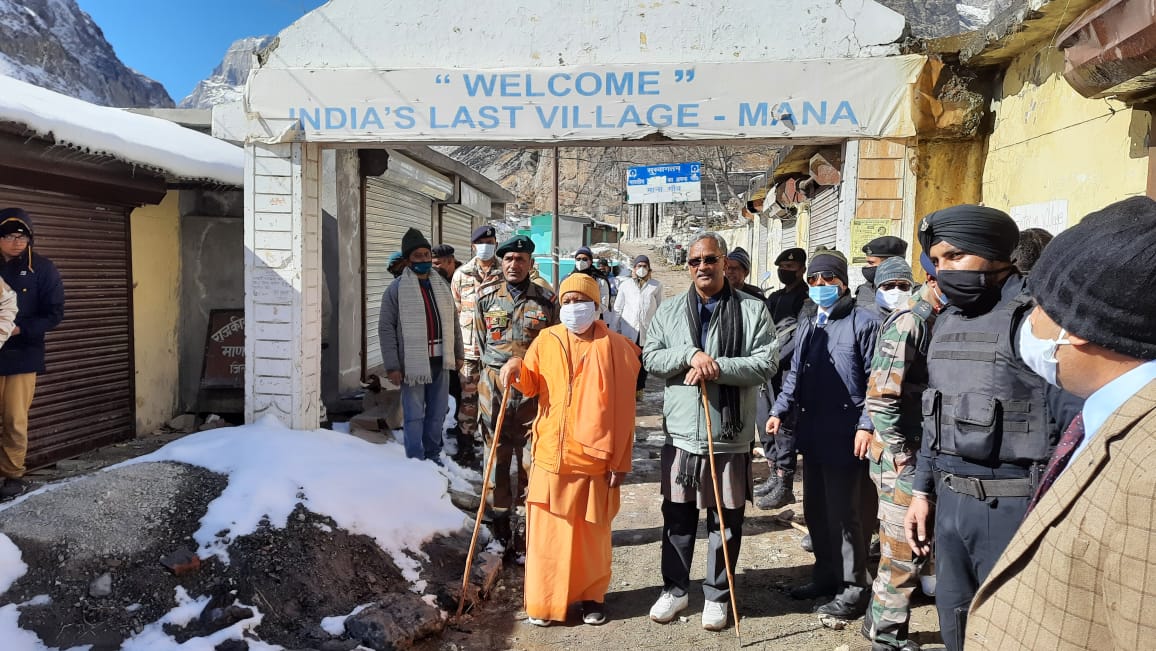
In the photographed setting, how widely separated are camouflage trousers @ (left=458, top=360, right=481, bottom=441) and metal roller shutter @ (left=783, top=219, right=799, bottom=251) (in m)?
6.73

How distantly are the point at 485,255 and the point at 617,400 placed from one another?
2548 millimetres

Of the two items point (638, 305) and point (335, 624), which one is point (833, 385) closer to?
point (335, 624)

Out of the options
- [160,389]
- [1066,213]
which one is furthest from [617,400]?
[160,389]

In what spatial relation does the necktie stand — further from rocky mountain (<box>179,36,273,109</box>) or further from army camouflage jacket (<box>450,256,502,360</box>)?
rocky mountain (<box>179,36,273,109</box>)

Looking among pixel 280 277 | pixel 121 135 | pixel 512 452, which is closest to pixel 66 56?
pixel 121 135

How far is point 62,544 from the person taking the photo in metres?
3.66

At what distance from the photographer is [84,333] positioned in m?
6.16

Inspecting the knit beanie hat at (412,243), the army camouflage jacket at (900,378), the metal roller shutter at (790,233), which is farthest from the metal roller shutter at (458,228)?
the army camouflage jacket at (900,378)

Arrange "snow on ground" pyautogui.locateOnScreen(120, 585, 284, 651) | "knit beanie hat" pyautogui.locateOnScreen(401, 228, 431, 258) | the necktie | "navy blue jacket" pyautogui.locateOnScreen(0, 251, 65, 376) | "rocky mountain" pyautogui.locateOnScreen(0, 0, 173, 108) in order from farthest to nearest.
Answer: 1. "rocky mountain" pyautogui.locateOnScreen(0, 0, 173, 108)
2. "knit beanie hat" pyautogui.locateOnScreen(401, 228, 431, 258)
3. "navy blue jacket" pyautogui.locateOnScreen(0, 251, 65, 376)
4. "snow on ground" pyautogui.locateOnScreen(120, 585, 284, 651)
5. the necktie

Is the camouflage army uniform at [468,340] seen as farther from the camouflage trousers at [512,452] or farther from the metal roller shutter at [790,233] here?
the metal roller shutter at [790,233]

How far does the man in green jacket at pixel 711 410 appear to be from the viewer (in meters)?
3.60

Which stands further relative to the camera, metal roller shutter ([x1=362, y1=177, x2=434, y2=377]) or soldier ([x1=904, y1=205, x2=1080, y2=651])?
metal roller shutter ([x1=362, y1=177, x2=434, y2=377])

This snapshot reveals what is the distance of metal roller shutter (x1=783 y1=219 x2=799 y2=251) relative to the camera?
1115 cm

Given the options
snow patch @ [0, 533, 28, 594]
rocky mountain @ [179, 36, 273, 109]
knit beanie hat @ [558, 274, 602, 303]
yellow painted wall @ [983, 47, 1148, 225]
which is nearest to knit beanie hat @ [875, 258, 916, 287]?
yellow painted wall @ [983, 47, 1148, 225]
